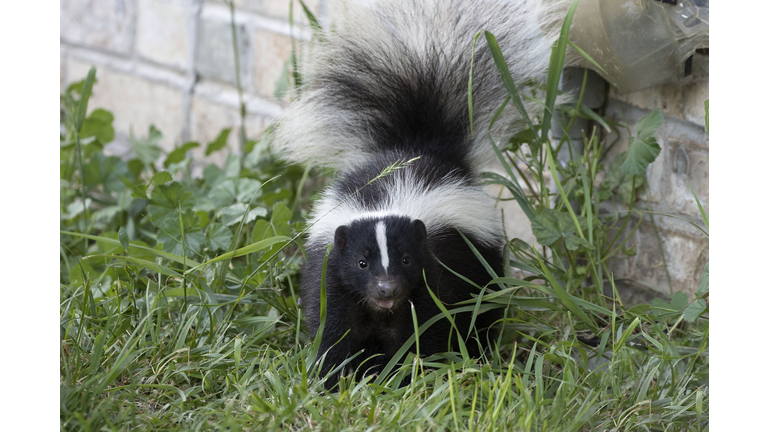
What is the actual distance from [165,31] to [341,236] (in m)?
2.85

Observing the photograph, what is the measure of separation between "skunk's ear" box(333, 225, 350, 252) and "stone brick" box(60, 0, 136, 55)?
10.3ft

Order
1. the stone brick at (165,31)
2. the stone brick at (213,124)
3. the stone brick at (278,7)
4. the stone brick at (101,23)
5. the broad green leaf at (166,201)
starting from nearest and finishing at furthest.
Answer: the broad green leaf at (166,201) < the stone brick at (278,7) < the stone brick at (213,124) < the stone brick at (165,31) < the stone brick at (101,23)

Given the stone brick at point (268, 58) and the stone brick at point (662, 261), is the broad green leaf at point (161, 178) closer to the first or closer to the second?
the stone brick at point (268, 58)

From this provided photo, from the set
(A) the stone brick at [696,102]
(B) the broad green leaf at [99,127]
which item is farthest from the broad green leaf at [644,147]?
(B) the broad green leaf at [99,127]

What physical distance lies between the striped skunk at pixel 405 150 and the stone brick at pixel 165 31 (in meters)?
1.82

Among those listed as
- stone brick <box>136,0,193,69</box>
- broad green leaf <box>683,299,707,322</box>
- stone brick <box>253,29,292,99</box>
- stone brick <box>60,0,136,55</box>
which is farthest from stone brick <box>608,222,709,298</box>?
A: stone brick <box>60,0,136,55</box>

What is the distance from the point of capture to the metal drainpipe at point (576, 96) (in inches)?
112

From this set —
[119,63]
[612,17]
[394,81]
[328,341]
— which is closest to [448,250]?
[328,341]

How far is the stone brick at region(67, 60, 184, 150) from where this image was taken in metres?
4.49

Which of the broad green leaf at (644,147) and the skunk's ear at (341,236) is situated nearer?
the skunk's ear at (341,236)

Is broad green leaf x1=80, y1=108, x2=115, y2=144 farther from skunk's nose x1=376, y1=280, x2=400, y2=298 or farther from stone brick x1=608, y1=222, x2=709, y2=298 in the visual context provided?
stone brick x1=608, y1=222, x2=709, y2=298

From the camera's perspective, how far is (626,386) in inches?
79.0

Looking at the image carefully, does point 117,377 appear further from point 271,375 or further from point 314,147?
point 314,147

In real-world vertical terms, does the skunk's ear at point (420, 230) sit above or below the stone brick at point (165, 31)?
below
